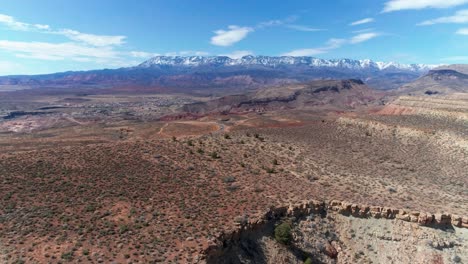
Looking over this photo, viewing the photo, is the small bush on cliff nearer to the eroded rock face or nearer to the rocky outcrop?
the eroded rock face

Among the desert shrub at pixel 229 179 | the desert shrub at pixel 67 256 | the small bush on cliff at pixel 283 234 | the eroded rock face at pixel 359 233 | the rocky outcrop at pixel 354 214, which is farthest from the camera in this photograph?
the desert shrub at pixel 229 179

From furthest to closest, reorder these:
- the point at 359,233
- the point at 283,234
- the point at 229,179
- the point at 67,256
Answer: the point at 229,179
the point at 359,233
the point at 283,234
the point at 67,256

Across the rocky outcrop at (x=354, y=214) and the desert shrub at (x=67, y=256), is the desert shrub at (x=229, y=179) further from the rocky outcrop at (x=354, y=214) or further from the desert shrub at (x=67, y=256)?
the desert shrub at (x=67, y=256)

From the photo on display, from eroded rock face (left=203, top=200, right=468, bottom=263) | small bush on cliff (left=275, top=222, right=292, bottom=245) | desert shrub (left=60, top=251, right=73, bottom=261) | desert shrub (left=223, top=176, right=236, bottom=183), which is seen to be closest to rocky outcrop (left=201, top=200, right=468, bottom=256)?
eroded rock face (left=203, top=200, right=468, bottom=263)

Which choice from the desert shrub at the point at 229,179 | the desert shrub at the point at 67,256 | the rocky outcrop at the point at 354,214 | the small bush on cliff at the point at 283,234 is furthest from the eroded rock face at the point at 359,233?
the desert shrub at the point at 67,256

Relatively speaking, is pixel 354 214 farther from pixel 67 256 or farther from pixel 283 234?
pixel 67 256

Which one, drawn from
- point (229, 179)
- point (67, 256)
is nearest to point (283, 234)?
point (229, 179)

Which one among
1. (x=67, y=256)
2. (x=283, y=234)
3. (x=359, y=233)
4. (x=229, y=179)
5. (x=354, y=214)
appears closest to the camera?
(x=67, y=256)

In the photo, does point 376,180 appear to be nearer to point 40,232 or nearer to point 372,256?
point 372,256
